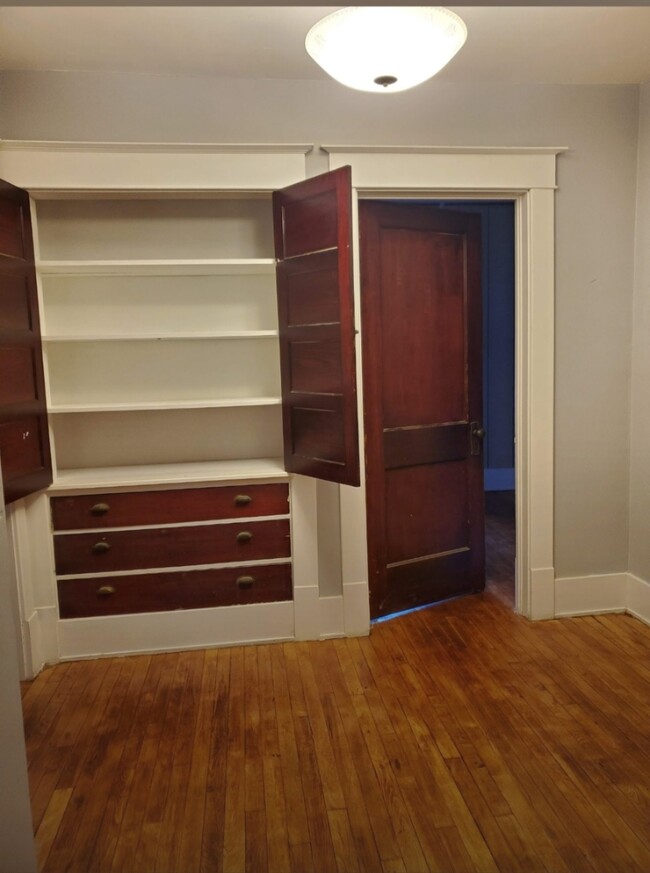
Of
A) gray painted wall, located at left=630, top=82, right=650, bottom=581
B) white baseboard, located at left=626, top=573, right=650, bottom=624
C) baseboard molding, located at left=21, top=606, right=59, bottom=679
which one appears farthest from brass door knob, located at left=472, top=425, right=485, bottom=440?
baseboard molding, located at left=21, top=606, right=59, bottom=679

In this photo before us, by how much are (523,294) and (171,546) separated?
214cm

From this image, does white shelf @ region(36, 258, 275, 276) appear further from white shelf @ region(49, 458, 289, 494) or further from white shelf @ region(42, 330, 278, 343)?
white shelf @ region(49, 458, 289, 494)

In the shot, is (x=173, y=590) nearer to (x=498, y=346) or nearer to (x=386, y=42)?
(x=386, y=42)

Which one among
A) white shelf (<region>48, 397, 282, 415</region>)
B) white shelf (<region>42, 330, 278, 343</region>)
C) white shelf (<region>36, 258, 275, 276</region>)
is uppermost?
white shelf (<region>36, 258, 275, 276</region>)

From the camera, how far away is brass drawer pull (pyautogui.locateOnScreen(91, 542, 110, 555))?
3.00 metres

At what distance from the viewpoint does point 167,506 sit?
3027 mm

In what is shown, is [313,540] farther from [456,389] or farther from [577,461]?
[577,461]

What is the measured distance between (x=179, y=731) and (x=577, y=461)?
2.31m

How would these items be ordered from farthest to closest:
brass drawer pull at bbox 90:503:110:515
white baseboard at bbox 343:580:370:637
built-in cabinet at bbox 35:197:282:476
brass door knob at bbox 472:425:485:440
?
brass door knob at bbox 472:425:485:440, white baseboard at bbox 343:580:370:637, built-in cabinet at bbox 35:197:282:476, brass drawer pull at bbox 90:503:110:515

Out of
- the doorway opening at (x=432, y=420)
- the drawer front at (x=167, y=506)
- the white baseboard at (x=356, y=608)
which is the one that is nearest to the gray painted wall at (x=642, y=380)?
the doorway opening at (x=432, y=420)

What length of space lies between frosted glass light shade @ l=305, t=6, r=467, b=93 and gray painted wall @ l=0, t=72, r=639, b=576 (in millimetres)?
871

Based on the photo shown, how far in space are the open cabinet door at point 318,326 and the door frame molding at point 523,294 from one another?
1.09 feet

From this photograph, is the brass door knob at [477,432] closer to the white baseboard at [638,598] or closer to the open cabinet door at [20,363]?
the white baseboard at [638,598]

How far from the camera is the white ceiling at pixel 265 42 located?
2367mm
